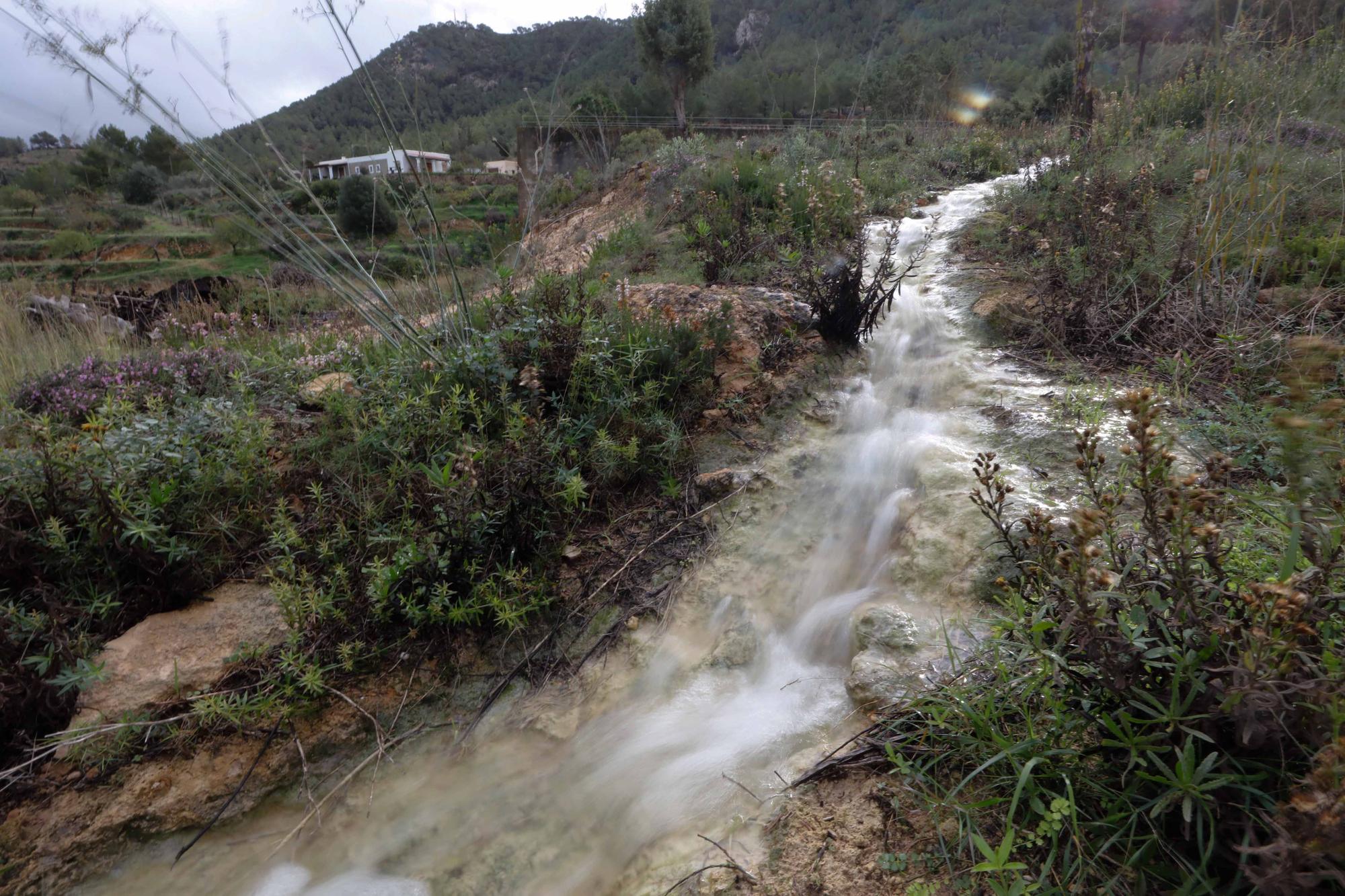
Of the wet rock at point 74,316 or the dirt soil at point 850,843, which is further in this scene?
the wet rock at point 74,316

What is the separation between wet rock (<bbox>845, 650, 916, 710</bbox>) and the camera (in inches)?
84.8

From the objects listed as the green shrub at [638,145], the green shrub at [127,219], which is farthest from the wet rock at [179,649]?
the green shrub at [127,219]

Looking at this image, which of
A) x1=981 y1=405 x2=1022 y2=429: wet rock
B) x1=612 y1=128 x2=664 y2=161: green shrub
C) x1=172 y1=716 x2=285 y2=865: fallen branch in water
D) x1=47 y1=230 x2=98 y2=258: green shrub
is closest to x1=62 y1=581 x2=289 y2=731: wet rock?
x1=172 y1=716 x2=285 y2=865: fallen branch in water

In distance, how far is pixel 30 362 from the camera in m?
4.32

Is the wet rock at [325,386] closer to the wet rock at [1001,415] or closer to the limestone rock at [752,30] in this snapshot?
the wet rock at [1001,415]

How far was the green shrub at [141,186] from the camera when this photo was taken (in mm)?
20812

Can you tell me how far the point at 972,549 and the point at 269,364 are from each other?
13.2 feet

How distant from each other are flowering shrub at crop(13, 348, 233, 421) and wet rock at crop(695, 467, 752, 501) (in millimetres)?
2865

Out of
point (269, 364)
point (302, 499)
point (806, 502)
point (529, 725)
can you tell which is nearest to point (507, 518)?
point (529, 725)

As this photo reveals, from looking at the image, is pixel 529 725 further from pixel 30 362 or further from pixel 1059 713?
pixel 30 362

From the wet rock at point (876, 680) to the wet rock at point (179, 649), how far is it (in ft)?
7.23

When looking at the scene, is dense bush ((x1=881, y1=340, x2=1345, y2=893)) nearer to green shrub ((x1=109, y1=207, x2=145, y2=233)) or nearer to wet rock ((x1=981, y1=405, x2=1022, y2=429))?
wet rock ((x1=981, y1=405, x2=1022, y2=429))

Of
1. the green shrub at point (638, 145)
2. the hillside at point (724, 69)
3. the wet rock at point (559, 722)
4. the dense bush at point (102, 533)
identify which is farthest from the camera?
the green shrub at point (638, 145)

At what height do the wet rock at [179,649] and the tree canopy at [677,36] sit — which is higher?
the tree canopy at [677,36]
